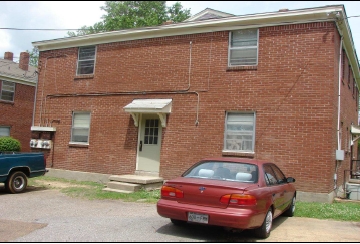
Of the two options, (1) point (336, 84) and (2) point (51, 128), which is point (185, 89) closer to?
(1) point (336, 84)

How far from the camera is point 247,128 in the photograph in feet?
37.8

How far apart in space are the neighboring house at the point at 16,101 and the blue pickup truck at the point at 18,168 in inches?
534

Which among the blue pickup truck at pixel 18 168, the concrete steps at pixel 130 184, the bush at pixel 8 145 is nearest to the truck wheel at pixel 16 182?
the blue pickup truck at pixel 18 168

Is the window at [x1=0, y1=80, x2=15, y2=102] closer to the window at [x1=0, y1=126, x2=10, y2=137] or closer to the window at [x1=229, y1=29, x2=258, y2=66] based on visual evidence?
the window at [x1=0, y1=126, x2=10, y2=137]

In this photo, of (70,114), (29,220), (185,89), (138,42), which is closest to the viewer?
(29,220)

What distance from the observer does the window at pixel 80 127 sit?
14555mm

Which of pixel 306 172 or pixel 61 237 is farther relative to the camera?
pixel 306 172

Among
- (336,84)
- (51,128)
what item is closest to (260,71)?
(336,84)

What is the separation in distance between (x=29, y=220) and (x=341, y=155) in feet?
28.6

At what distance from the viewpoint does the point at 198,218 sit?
599 cm

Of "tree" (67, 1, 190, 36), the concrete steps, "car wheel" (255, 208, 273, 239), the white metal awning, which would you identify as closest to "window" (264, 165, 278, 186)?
"car wheel" (255, 208, 273, 239)

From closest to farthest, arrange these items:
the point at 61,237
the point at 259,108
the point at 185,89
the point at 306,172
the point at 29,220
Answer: the point at 61,237 → the point at 29,220 → the point at 306,172 → the point at 259,108 → the point at 185,89

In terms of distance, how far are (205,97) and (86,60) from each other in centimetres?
571

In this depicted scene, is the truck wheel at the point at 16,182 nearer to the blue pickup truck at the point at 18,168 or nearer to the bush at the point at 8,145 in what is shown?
the blue pickup truck at the point at 18,168
